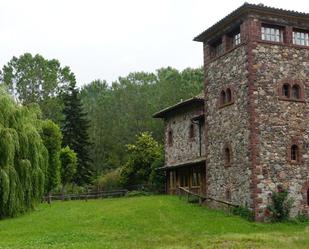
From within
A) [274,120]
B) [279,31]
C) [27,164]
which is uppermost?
[279,31]

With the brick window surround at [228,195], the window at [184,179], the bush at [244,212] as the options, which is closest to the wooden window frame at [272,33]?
the brick window surround at [228,195]

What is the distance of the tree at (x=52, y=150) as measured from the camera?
4662cm

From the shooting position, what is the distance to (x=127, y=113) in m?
70.4

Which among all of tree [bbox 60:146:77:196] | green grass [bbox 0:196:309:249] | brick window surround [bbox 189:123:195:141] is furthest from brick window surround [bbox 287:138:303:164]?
tree [bbox 60:146:77:196]

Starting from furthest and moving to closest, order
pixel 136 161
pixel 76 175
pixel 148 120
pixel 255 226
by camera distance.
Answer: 1. pixel 148 120
2. pixel 76 175
3. pixel 136 161
4. pixel 255 226

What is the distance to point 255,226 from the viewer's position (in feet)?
98.3

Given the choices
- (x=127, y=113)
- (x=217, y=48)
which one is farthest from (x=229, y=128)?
(x=127, y=113)

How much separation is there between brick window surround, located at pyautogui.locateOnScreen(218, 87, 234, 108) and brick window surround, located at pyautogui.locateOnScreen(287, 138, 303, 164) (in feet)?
13.6

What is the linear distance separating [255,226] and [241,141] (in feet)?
16.8

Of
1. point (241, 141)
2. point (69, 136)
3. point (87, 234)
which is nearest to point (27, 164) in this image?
point (87, 234)

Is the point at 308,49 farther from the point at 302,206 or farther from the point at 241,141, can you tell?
the point at 302,206

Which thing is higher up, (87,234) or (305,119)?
(305,119)

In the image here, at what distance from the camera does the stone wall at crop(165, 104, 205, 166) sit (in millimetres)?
41625

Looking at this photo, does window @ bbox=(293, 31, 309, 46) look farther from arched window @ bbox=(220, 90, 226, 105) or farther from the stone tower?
arched window @ bbox=(220, 90, 226, 105)
